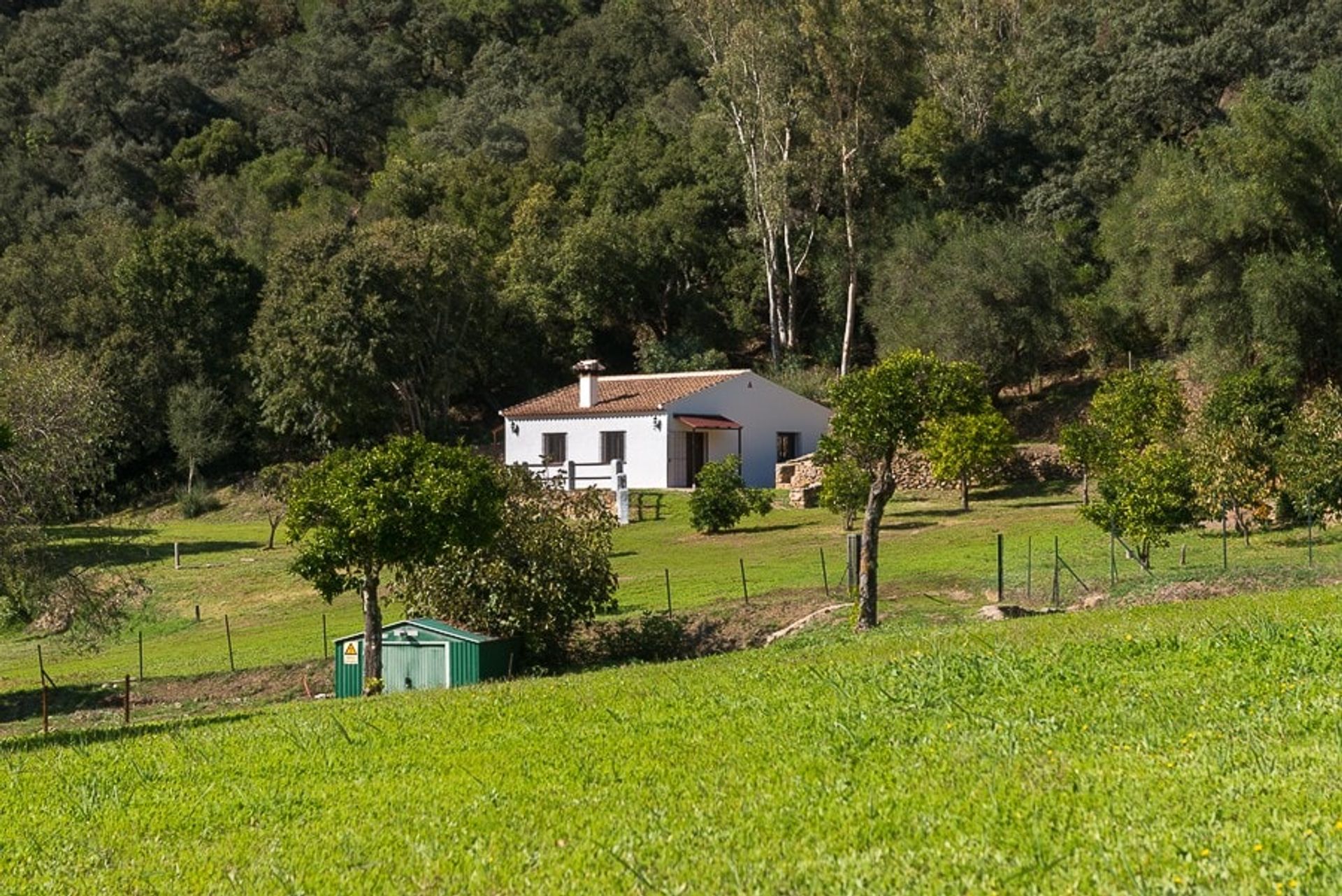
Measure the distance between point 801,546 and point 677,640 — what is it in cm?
1162

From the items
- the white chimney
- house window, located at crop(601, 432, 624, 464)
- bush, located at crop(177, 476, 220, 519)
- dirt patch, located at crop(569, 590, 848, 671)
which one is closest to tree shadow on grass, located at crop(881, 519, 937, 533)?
dirt patch, located at crop(569, 590, 848, 671)

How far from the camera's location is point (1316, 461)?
2981 centimetres

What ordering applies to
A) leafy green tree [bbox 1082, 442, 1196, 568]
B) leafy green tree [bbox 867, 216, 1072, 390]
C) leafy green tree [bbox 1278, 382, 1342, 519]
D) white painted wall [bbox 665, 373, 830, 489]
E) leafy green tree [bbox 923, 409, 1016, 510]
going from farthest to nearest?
white painted wall [bbox 665, 373, 830, 489] < leafy green tree [bbox 867, 216, 1072, 390] < leafy green tree [bbox 923, 409, 1016, 510] < leafy green tree [bbox 1278, 382, 1342, 519] < leafy green tree [bbox 1082, 442, 1196, 568]

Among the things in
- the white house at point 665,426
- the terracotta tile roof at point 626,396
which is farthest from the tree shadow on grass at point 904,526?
the terracotta tile roof at point 626,396

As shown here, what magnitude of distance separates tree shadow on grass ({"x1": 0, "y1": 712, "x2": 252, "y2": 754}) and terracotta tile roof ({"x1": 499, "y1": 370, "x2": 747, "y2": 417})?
111ft

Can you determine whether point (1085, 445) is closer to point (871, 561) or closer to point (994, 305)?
point (994, 305)

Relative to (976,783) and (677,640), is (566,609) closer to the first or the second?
(677,640)

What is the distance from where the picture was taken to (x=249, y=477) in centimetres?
5991

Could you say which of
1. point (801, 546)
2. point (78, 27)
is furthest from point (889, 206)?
point (78, 27)

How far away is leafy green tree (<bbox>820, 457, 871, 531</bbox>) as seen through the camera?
36594 mm

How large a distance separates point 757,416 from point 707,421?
3224 millimetres

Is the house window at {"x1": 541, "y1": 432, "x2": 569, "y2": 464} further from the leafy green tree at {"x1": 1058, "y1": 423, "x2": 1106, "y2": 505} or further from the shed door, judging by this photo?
the shed door

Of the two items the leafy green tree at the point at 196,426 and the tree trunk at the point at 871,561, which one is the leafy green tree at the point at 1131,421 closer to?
the tree trunk at the point at 871,561

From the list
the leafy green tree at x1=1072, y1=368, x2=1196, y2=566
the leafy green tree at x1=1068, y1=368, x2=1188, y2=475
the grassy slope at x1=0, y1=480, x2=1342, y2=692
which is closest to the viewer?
the grassy slope at x1=0, y1=480, x2=1342, y2=692
